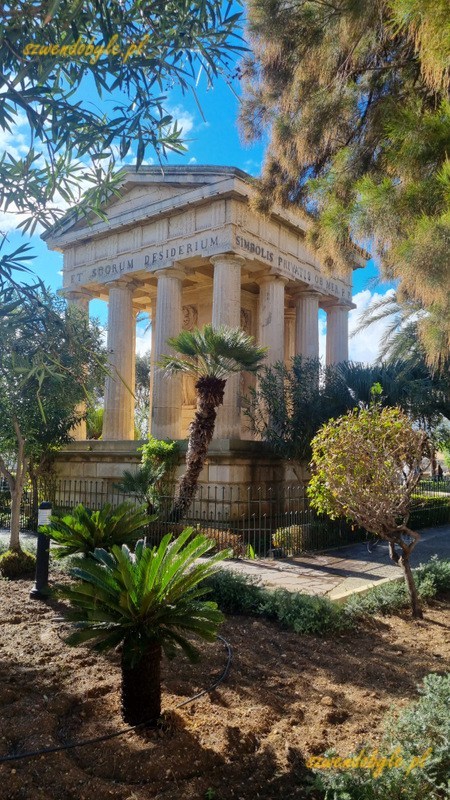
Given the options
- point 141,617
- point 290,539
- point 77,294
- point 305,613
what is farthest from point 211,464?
point 141,617

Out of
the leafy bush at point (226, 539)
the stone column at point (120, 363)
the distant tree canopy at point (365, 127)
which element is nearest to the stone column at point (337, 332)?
the stone column at point (120, 363)

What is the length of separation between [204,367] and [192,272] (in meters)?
7.67

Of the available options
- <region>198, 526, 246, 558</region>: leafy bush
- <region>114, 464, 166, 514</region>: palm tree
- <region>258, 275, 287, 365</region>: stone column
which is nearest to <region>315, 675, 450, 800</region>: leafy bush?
<region>198, 526, 246, 558</region>: leafy bush

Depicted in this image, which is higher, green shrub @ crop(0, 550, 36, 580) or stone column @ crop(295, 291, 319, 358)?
stone column @ crop(295, 291, 319, 358)

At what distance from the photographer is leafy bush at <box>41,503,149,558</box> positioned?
600 centimetres

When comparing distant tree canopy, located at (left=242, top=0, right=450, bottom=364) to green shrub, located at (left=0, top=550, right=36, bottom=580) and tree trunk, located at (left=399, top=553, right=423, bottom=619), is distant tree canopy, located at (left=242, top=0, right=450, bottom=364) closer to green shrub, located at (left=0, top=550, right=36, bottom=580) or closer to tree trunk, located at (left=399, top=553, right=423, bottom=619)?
tree trunk, located at (left=399, top=553, right=423, bottom=619)

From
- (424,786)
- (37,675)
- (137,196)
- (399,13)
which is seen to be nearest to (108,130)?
(399,13)

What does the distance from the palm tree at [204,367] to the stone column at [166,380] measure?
4.58 meters

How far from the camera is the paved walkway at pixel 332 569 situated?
7.40 metres

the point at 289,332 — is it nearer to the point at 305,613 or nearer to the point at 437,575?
the point at 437,575

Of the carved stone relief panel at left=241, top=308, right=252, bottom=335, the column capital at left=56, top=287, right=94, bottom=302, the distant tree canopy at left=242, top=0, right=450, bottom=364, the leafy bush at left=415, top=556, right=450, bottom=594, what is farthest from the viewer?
the carved stone relief panel at left=241, top=308, right=252, bottom=335

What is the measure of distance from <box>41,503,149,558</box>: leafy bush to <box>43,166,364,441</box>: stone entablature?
995cm

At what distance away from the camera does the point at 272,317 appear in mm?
18000

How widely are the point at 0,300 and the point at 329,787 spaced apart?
356 cm
